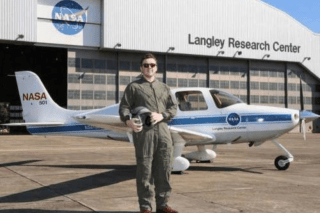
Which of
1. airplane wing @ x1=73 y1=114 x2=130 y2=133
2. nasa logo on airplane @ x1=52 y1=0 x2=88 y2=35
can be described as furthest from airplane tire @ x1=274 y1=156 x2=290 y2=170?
nasa logo on airplane @ x1=52 y1=0 x2=88 y2=35

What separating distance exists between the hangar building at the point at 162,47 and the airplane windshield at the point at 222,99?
33.9 m

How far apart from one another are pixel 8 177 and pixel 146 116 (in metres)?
5.73

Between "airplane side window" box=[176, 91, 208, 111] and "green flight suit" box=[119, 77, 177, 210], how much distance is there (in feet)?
17.6

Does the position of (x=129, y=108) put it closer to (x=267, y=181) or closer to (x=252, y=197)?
(x=252, y=197)

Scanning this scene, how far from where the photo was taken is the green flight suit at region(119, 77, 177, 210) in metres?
4.98

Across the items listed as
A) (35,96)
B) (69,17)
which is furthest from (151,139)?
(69,17)

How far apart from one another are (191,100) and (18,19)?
114ft

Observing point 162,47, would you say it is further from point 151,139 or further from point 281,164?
point 151,139

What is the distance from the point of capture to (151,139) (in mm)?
4984

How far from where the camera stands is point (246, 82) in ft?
173

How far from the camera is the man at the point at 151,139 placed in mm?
4973

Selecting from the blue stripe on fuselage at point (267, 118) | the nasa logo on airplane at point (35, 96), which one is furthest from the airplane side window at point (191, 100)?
the nasa logo on airplane at point (35, 96)

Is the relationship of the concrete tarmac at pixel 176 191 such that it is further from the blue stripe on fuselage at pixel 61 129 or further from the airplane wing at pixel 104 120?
the blue stripe on fuselage at pixel 61 129

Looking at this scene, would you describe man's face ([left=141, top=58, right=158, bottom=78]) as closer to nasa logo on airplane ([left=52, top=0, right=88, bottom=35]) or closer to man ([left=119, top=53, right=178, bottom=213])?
man ([left=119, top=53, right=178, bottom=213])
